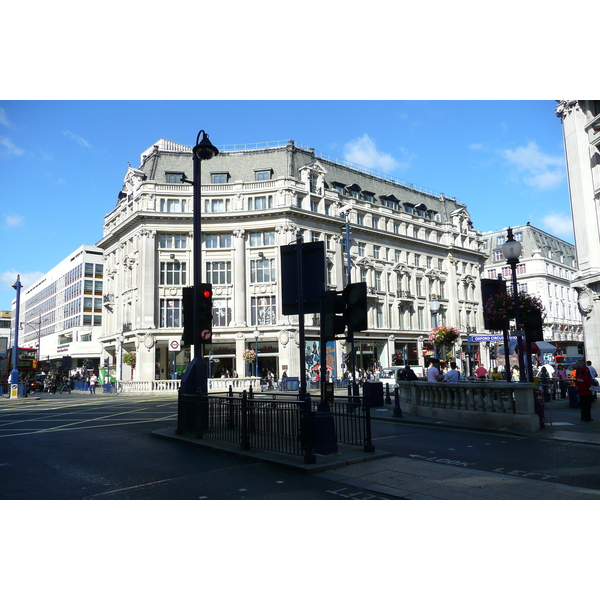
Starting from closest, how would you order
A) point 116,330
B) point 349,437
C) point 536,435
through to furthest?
point 349,437
point 536,435
point 116,330

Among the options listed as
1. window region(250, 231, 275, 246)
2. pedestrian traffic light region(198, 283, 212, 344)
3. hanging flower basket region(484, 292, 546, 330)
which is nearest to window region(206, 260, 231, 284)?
window region(250, 231, 275, 246)

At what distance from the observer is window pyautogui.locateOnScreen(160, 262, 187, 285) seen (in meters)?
51.2

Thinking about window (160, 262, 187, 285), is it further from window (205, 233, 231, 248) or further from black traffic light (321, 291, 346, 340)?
black traffic light (321, 291, 346, 340)

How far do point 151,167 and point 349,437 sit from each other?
4954 cm

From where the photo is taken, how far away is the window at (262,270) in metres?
51.6

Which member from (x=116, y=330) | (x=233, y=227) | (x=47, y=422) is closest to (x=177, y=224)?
(x=233, y=227)

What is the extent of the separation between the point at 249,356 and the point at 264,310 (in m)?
6.49

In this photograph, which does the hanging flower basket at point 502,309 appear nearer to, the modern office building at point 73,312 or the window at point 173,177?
the window at point 173,177

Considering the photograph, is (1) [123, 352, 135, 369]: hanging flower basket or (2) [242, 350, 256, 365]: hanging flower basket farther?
(1) [123, 352, 135, 369]: hanging flower basket

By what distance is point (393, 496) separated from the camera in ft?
20.9

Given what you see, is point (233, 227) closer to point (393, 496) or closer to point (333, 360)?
point (333, 360)

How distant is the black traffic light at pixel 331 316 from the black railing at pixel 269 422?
53.7 inches

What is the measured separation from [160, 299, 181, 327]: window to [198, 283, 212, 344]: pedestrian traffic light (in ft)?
128

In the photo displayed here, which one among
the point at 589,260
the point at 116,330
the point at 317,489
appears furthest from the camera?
the point at 116,330
